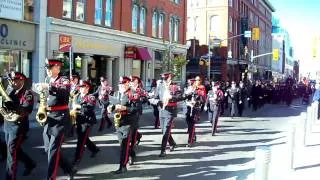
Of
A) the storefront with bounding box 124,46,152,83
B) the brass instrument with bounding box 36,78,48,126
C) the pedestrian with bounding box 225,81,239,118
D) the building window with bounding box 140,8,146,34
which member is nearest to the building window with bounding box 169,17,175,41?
the storefront with bounding box 124,46,152,83

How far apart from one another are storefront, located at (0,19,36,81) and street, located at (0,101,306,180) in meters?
7.62

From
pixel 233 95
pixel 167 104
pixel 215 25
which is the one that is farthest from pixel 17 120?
pixel 215 25

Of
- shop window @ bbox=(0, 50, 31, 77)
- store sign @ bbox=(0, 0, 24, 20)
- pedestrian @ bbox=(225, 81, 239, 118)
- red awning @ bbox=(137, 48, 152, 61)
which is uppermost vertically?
store sign @ bbox=(0, 0, 24, 20)

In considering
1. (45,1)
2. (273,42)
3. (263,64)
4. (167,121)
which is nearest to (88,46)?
(45,1)

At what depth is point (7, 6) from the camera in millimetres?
22250

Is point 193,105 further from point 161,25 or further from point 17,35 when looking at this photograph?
point 161,25

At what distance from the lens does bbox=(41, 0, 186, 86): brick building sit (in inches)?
1024

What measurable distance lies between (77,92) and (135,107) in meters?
1.61

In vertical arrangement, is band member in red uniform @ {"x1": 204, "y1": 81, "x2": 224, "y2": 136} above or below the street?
above

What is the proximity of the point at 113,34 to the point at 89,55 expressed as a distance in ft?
8.71

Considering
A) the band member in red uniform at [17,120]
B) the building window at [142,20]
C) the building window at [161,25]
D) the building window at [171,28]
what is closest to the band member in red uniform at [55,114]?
the band member in red uniform at [17,120]

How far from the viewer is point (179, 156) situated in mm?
11664

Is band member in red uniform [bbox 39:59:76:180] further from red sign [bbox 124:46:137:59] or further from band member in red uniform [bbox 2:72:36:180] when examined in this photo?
red sign [bbox 124:46:137:59]

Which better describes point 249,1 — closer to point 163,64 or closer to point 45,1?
point 163,64
